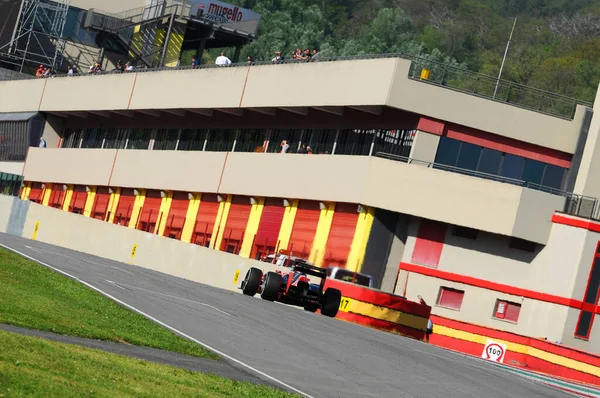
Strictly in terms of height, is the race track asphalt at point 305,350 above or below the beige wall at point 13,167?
below

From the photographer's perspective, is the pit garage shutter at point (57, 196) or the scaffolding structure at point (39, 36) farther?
the scaffolding structure at point (39, 36)

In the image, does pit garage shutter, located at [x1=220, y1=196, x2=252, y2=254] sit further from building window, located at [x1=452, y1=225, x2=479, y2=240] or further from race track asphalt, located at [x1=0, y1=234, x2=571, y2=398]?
race track asphalt, located at [x1=0, y1=234, x2=571, y2=398]

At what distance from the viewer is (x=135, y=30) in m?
89.9

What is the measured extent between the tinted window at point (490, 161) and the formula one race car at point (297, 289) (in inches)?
718

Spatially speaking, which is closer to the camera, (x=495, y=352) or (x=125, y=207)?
(x=495, y=352)

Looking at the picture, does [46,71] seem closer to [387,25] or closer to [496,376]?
[496,376]

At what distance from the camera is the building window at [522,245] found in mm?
51188

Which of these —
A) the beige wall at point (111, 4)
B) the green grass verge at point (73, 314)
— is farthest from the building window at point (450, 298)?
the beige wall at point (111, 4)

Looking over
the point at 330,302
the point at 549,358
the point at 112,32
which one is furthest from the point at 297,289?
the point at 112,32

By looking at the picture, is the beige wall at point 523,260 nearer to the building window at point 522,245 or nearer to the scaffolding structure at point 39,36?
the building window at point 522,245

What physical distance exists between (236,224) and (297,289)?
24884mm

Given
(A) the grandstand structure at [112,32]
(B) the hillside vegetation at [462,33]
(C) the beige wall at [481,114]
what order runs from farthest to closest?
(B) the hillside vegetation at [462,33] → (A) the grandstand structure at [112,32] → (C) the beige wall at [481,114]

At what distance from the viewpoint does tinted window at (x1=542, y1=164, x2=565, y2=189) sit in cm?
5425

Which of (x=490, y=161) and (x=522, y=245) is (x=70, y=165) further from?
(x=522, y=245)
